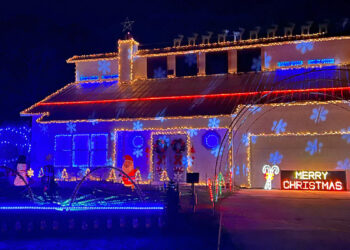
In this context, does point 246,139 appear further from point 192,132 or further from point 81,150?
point 81,150

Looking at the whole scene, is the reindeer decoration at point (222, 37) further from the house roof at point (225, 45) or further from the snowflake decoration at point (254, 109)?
the snowflake decoration at point (254, 109)

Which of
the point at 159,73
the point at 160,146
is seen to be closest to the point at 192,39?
the point at 159,73

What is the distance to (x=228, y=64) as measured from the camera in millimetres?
23484

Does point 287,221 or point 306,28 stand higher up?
point 306,28

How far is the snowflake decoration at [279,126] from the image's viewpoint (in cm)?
1864

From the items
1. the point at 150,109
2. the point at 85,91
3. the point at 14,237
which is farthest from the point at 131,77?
the point at 14,237

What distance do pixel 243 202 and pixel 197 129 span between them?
262 inches

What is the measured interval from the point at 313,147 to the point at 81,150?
11.5 metres

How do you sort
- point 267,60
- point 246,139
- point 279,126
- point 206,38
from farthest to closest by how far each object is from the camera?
point 206,38 → point 267,60 → point 246,139 → point 279,126

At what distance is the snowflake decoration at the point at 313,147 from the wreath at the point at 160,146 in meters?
6.65

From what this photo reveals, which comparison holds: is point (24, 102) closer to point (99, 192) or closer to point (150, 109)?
point (150, 109)

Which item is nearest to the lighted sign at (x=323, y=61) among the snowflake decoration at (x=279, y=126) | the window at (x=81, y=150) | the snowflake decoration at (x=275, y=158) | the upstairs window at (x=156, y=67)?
the snowflake decoration at (x=279, y=126)

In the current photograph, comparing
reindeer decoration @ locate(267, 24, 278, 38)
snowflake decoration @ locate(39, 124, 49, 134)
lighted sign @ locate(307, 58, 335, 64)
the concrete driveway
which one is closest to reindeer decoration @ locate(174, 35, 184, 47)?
reindeer decoration @ locate(267, 24, 278, 38)

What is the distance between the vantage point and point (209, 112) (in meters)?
19.3
